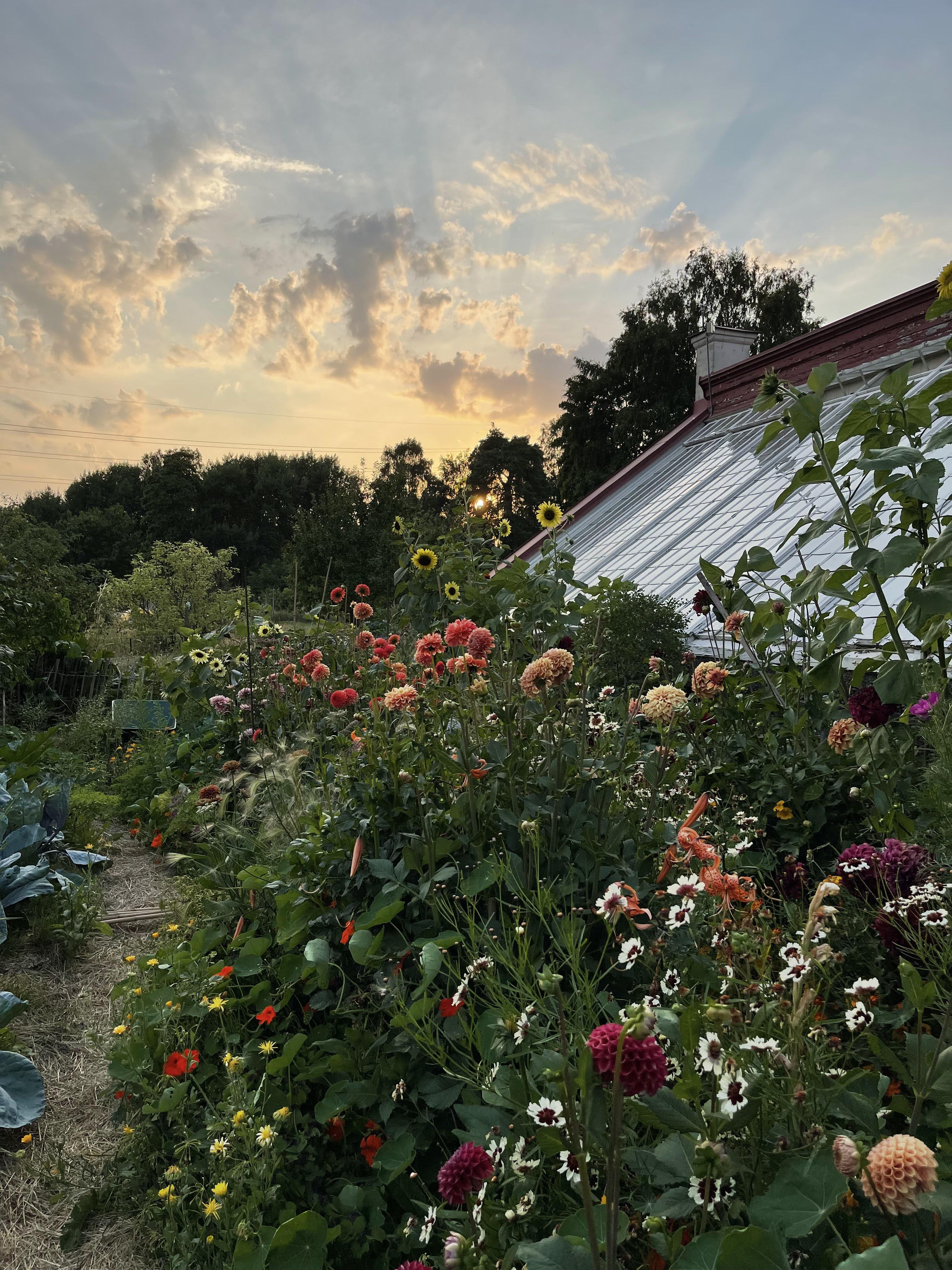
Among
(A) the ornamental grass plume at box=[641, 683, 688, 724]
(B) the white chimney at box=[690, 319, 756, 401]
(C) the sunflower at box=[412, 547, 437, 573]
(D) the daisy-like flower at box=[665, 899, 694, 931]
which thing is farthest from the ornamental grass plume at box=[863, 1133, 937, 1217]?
(B) the white chimney at box=[690, 319, 756, 401]

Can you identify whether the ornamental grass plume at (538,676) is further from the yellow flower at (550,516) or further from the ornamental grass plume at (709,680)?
the yellow flower at (550,516)

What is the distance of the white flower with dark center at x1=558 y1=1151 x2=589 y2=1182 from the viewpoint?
92 centimetres

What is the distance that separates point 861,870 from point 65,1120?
251 centimetres

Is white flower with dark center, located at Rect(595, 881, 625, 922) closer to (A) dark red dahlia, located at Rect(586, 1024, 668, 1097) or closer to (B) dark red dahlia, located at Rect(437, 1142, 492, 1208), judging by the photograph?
(A) dark red dahlia, located at Rect(586, 1024, 668, 1097)

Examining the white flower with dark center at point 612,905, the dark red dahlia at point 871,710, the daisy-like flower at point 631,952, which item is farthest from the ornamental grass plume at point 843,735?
the white flower with dark center at point 612,905

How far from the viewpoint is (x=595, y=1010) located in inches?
58.7

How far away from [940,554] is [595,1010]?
1.18m

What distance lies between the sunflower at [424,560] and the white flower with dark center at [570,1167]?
117 inches

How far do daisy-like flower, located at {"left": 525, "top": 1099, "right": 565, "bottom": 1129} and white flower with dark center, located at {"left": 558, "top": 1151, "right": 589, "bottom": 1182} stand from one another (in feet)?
0.10

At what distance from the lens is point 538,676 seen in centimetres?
174

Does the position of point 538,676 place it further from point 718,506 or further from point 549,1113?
point 718,506

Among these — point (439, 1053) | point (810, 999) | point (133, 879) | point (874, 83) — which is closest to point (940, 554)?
point (810, 999)

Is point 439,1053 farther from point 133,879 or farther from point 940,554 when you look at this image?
point 133,879

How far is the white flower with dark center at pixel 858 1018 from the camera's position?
3.39 feet
